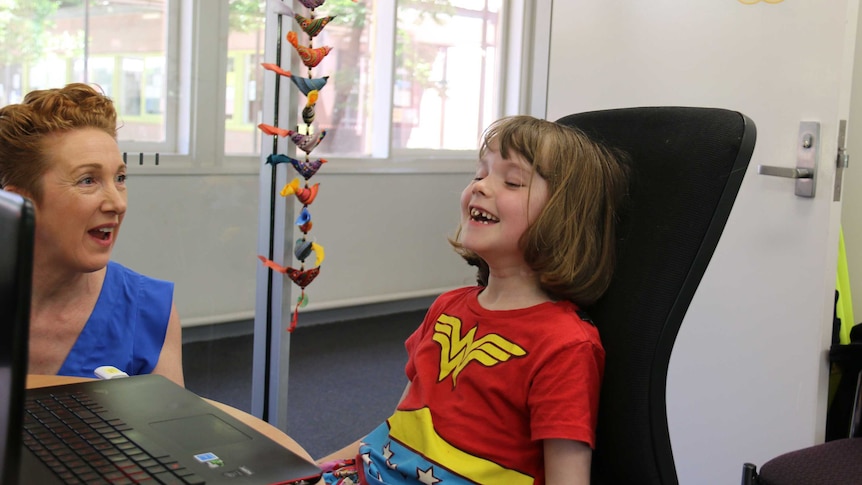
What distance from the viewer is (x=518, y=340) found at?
1150 millimetres

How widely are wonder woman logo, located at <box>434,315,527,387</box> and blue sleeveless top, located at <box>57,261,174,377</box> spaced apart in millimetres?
450

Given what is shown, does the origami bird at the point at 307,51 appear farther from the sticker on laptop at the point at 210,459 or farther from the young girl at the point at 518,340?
the sticker on laptop at the point at 210,459

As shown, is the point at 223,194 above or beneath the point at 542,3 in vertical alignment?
beneath

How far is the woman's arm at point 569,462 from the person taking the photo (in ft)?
3.40

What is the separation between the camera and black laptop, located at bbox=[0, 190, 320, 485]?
767 millimetres

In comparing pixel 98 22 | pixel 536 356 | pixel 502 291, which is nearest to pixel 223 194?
pixel 98 22

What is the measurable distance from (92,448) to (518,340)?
0.55 metres

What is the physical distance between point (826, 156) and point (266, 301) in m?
1.41

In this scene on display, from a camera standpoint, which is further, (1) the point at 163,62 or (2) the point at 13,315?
(1) the point at 163,62

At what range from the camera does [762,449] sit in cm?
211

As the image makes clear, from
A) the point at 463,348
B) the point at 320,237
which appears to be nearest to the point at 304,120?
the point at 463,348

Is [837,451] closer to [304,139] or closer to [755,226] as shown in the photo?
[755,226]

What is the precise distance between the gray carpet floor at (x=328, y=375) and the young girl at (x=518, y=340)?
1183mm

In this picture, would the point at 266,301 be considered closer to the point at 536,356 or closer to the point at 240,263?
the point at 240,263
